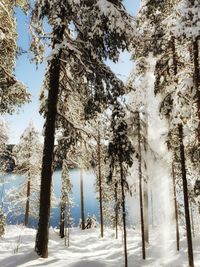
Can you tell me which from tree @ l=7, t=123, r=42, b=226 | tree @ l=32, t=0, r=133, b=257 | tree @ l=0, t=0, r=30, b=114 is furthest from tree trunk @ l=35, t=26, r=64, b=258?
tree @ l=7, t=123, r=42, b=226

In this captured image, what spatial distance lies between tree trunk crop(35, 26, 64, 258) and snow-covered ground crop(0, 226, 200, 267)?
55cm

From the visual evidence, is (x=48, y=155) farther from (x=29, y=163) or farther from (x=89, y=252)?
(x=29, y=163)

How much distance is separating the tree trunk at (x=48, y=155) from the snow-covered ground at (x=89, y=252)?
55 centimetres

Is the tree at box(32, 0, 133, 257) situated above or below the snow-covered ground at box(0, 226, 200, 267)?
above

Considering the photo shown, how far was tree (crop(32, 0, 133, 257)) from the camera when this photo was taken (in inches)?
525

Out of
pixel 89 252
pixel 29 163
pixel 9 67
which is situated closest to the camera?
pixel 9 67

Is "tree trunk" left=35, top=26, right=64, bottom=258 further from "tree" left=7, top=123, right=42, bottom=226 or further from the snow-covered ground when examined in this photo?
"tree" left=7, top=123, right=42, bottom=226

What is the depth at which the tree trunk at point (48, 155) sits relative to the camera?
1323 centimetres

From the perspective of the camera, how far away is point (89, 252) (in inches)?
1011

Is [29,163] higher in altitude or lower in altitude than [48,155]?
higher

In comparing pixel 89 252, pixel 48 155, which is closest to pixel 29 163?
pixel 89 252

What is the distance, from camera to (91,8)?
44.5 feet

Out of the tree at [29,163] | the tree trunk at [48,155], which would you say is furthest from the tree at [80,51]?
the tree at [29,163]

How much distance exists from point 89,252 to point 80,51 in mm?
15994
